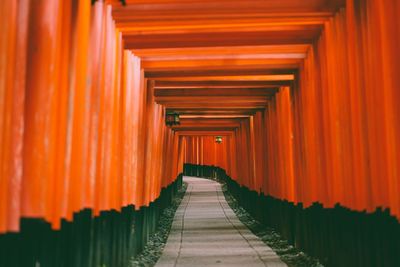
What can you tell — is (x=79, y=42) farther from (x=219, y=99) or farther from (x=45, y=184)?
(x=219, y=99)

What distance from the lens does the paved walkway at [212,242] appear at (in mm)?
8109

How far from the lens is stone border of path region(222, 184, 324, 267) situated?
802 centimetres

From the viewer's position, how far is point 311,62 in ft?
25.3

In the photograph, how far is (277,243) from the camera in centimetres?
1039

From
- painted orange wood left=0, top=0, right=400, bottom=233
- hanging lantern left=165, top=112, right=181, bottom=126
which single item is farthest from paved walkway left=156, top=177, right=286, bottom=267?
hanging lantern left=165, top=112, right=181, bottom=126

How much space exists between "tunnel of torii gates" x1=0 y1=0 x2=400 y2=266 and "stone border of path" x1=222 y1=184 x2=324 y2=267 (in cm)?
30

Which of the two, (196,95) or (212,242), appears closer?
(212,242)

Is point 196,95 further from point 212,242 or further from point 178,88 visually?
point 212,242

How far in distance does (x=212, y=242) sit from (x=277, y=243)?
152 centimetres

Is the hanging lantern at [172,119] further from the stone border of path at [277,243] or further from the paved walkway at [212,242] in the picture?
the stone border of path at [277,243]

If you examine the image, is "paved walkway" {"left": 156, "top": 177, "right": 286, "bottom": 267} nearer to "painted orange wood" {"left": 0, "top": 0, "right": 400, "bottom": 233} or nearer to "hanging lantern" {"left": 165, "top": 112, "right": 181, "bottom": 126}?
"painted orange wood" {"left": 0, "top": 0, "right": 400, "bottom": 233}

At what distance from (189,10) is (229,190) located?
17628mm

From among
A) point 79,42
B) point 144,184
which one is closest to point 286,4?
point 79,42

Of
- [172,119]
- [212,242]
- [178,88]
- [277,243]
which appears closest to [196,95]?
[178,88]
